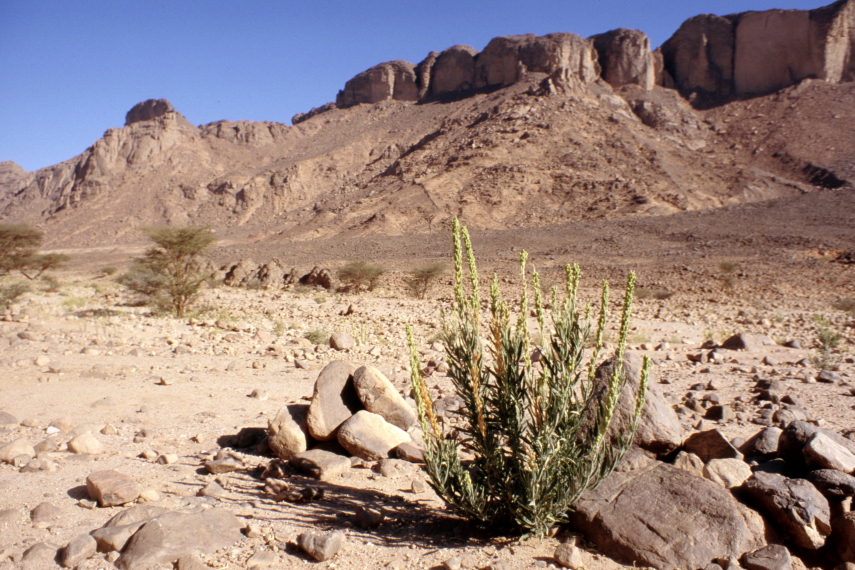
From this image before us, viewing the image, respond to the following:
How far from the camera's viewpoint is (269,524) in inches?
116

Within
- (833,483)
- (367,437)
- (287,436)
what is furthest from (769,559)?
(287,436)

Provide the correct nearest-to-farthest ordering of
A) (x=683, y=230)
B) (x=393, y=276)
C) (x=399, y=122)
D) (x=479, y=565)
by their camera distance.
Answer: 1. (x=479, y=565)
2. (x=393, y=276)
3. (x=683, y=230)
4. (x=399, y=122)

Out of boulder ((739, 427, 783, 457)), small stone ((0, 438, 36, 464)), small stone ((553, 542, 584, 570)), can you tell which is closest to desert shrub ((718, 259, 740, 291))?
boulder ((739, 427, 783, 457))

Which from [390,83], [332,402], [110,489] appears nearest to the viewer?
[110,489]

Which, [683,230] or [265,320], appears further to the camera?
[683,230]

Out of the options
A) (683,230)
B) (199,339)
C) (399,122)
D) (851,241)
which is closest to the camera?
(199,339)

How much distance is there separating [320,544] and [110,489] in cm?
136

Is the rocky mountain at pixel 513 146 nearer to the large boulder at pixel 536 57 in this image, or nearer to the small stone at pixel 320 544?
the large boulder at pixel 536 57

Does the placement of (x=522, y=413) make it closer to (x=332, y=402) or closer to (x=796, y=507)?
(x=796, y=507)

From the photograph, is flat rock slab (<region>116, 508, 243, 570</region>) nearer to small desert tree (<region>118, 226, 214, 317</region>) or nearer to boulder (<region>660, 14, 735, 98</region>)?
small desert tree (<region>118, 226, 214, 317</region>)

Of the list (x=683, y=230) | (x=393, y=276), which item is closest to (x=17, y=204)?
(x=393, y=276)

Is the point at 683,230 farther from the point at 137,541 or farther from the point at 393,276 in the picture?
the point at 137,541

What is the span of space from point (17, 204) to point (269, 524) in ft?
352

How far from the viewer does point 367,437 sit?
155 inches
